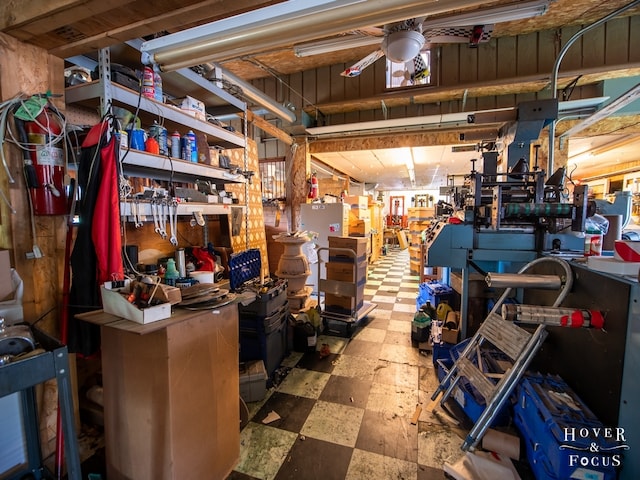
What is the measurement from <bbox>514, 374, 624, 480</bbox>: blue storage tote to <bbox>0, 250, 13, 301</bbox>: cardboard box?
2508 millimetres

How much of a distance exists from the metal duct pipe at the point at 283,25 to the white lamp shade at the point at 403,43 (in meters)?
0.53

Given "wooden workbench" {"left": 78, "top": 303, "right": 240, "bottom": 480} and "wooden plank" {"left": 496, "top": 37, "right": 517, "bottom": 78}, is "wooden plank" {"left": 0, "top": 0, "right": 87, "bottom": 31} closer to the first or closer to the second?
"wooden workbench" {"left": 78, "top": 303, "right": 240, "bottom": 480}

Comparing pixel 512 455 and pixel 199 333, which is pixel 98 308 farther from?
pixel 512 455

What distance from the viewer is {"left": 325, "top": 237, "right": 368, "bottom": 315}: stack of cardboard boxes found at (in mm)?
3139

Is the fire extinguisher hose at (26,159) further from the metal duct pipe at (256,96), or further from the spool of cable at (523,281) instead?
the spool of cable at (523,281)

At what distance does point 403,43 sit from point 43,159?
6.81 ft

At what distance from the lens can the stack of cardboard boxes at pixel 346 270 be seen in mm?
3139

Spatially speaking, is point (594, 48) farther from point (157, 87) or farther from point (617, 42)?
point (157, 87)

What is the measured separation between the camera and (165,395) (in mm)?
1124

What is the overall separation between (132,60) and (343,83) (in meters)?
2.45

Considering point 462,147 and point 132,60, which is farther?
point 462,147

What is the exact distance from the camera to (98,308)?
1.43 m

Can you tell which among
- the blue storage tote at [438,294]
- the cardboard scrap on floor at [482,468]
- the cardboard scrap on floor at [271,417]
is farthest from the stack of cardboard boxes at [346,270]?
the cardboard scrap on floor at [482,468]

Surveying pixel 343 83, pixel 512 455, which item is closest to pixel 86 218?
pixel 512 455
